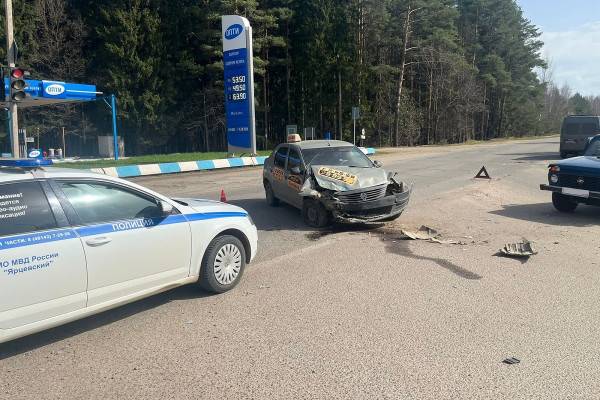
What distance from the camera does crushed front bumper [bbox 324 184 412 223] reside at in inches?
346

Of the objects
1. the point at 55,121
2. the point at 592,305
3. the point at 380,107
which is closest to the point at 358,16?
the point at 380,107

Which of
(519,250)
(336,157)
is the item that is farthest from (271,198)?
(519,250)

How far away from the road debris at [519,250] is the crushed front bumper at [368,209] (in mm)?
2161

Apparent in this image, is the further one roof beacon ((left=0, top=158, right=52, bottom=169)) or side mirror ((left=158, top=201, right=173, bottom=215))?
side mirror ((left=158, top=201, right=173, bottom=215))

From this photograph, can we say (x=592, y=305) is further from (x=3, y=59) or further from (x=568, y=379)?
(x=3, y=59)

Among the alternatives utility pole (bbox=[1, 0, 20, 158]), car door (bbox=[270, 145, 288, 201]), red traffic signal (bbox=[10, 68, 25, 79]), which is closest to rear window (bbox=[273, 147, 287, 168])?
car door (bbox=[270, 145, 288, 201])

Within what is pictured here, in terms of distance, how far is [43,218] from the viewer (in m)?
4.19

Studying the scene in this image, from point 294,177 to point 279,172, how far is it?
1.03m

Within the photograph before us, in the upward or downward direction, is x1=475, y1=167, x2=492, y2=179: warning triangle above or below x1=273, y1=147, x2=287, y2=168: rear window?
below

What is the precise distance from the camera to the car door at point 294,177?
32.4ft

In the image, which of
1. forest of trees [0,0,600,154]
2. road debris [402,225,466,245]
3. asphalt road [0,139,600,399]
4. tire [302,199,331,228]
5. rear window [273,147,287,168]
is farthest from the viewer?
forest of trees [0,0,600,154]

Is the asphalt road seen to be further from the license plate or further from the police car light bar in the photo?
the license plate

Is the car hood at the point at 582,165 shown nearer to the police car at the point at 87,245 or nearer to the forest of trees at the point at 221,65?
the police car at the point at 87,245

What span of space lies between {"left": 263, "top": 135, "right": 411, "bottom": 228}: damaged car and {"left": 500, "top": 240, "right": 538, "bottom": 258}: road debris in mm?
2261
